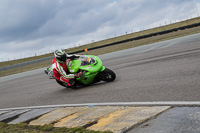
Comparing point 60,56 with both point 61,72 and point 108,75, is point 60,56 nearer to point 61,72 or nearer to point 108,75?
point 61,72

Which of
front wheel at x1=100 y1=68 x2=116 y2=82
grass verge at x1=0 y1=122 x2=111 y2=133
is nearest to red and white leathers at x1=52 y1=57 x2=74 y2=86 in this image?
front wheel at x1=100 y1=68 x2=116 y2=82

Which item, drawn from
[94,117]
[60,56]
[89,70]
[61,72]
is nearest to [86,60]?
[89,70]

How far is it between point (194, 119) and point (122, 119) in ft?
4.20

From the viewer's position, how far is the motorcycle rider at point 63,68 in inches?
348

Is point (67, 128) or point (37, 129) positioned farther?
point (37, 129)

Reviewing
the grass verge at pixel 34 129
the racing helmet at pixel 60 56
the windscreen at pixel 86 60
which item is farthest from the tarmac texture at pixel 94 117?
the windscreen at pixel 86 60

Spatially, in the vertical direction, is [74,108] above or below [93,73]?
below

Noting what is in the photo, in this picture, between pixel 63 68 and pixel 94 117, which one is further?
pixel 63 68

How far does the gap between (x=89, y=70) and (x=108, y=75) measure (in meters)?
0.71

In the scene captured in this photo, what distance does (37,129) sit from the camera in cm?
500

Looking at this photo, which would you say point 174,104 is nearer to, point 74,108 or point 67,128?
point 67,128

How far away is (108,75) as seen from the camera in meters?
8.77

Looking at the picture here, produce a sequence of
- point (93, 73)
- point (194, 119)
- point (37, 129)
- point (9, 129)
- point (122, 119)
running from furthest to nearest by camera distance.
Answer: point (93, 73) → point (9, 129) → point (37, 129) → point (122, 119) → point (194, 119)

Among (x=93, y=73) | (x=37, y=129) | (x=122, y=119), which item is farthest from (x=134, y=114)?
(x=93, y=73)
